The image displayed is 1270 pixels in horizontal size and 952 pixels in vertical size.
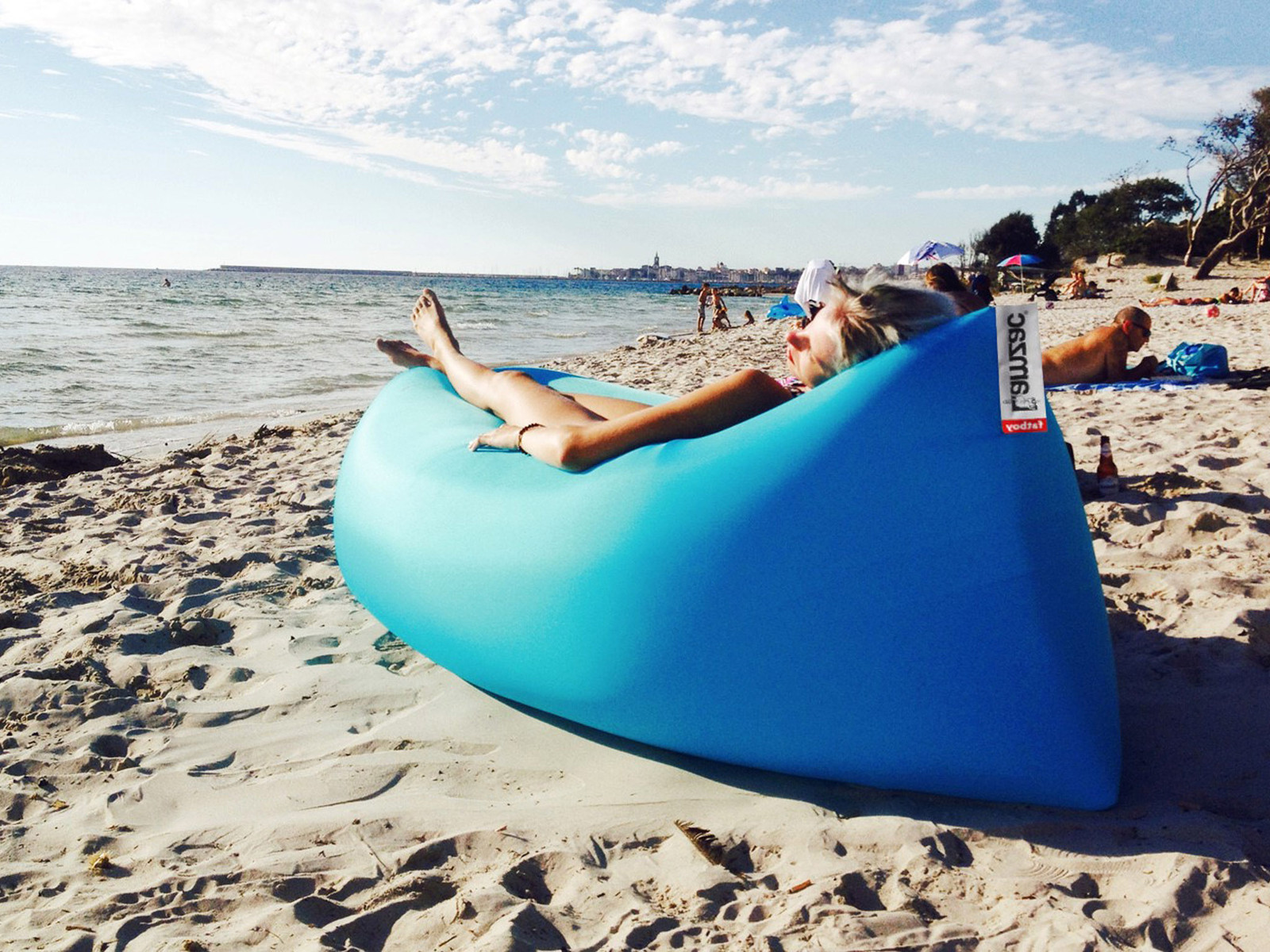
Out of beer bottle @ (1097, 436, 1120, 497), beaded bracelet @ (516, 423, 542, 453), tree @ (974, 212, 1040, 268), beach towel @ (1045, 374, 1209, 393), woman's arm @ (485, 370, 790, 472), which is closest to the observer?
woman's arm @ (485, 370, 790, 472)

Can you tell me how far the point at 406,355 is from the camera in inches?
151

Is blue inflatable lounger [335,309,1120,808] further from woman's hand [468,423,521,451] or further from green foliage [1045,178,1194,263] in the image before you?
green foliage [1045,178,1194,263]

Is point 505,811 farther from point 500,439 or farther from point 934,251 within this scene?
point 934,251

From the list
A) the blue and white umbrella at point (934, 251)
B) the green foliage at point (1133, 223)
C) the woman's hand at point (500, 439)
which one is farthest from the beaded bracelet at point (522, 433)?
the green foliage at point (1133, 223)

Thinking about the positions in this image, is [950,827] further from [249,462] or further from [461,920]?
[249,462]

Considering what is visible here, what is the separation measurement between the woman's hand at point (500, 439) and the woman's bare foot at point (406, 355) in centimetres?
115

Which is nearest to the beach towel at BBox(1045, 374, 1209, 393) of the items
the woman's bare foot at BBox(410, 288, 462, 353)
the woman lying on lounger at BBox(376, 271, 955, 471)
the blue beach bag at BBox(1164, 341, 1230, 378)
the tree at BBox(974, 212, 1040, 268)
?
the blue beach bag at BBox(1164, 341, 1230, 378)

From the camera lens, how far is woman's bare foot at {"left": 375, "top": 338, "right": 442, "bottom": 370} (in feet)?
12.2

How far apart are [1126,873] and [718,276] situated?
4921 inches

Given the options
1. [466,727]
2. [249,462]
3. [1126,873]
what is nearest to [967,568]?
[1126,873]

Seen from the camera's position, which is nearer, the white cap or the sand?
the sand

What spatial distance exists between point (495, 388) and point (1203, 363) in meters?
5.49

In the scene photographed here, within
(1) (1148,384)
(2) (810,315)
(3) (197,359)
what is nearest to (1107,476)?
(2) (810,315)

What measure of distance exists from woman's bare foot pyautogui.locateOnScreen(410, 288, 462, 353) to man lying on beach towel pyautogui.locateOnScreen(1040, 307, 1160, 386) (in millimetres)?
4647
